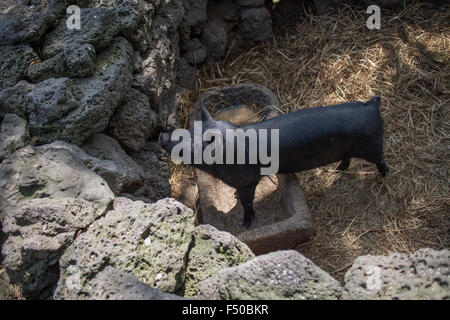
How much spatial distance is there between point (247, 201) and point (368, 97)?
155 cm

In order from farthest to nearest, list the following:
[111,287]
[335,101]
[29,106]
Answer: [335,101]
[29,106]
[111,287]

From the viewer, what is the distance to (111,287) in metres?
1.57

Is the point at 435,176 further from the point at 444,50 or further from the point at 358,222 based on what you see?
the point at 444,50

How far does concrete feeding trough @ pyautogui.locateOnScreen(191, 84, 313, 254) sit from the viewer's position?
2.70 meters

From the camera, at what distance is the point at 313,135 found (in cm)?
277

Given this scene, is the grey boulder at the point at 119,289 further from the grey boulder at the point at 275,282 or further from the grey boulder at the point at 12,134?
the grey boulder at the point at 12,134

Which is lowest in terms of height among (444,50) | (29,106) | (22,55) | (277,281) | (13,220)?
(444,50)

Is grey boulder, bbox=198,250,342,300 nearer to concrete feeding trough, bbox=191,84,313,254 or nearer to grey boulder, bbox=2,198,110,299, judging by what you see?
grey boulder, bbox=2,198,110,299

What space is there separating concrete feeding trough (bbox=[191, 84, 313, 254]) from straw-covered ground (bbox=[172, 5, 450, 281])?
205mm

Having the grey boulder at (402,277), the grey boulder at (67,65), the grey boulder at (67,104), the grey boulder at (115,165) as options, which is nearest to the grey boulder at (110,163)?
the grey boulder at (115,165)

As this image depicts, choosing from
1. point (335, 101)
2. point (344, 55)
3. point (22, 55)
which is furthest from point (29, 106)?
point (344, 55)

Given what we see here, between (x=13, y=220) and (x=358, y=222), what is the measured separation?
7.05ft

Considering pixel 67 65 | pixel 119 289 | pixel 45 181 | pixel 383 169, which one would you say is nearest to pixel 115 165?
pixel 45 181

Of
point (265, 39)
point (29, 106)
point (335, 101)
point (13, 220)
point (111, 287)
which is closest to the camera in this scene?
point (111, 287)
